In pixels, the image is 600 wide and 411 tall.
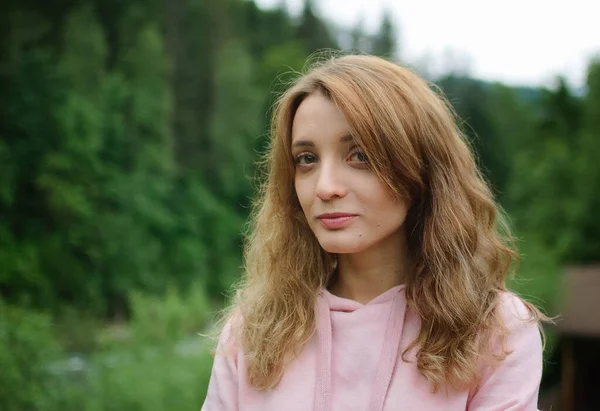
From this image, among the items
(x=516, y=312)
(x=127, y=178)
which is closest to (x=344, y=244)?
(x=516, y=312)

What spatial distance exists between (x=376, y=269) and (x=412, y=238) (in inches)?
4.7

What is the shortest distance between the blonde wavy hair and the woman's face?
3 cm

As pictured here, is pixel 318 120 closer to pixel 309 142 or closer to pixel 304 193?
pixel 309 142

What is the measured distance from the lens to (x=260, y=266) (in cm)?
186

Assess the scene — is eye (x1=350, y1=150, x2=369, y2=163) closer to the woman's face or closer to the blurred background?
the woman's face


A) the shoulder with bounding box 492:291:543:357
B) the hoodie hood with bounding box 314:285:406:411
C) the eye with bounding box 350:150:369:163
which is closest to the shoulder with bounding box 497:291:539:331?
the shoulder with bounding box 492:291:543:357

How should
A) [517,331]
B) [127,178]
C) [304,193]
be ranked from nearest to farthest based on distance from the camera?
[517,331]
[304,193]
[127,178]

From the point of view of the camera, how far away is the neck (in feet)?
5.34

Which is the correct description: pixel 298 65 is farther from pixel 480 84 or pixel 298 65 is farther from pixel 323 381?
pixel 323 381

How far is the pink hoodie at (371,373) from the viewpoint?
143 cm

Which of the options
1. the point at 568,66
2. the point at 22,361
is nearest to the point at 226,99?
the point at 22,361

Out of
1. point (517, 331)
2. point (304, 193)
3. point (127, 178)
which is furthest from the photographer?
point (127, 178)

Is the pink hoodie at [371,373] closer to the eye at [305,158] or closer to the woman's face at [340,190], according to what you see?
the woman's face at [340,190]

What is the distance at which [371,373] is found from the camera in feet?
4.90
